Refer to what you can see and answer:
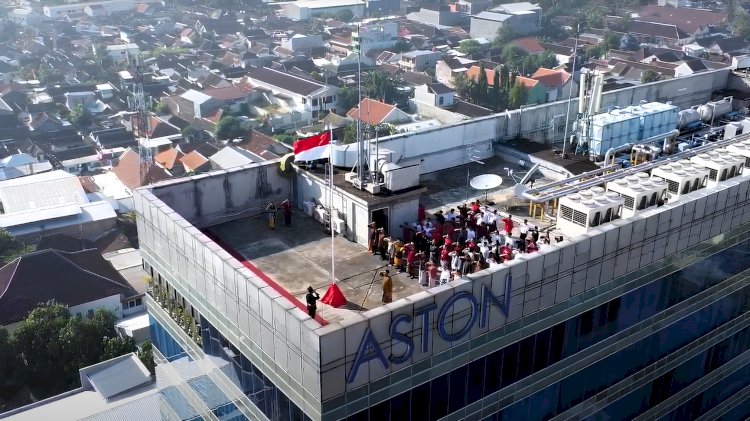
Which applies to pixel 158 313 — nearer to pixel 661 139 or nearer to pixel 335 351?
pixel 335 351

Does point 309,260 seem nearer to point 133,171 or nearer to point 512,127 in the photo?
point 512,127

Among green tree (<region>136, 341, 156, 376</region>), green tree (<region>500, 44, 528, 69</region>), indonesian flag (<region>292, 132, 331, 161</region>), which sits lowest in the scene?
green tree (<region>136, 341, 156, 376</region>)

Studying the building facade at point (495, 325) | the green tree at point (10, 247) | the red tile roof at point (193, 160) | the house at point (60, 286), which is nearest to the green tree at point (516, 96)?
the red tile roof at point (193, 160)

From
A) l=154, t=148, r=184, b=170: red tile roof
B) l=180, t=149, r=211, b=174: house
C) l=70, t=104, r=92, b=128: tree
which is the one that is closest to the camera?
l=180, t=149, r=211, b=174: house

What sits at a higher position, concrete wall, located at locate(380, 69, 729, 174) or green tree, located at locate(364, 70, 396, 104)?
concrete wall, located at locate(380, 69, 729, 174)

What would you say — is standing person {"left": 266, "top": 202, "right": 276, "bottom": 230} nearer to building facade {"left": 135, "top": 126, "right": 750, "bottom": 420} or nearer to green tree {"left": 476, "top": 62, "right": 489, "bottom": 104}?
building facade {"left": 135, "top": 126, "right": 750, "bottom": 420}

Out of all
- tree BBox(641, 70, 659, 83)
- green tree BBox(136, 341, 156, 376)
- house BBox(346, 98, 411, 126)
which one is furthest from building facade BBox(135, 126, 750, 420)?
tree BBox(641, 70, 659, 83)

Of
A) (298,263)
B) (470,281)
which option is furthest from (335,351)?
(298,263)
